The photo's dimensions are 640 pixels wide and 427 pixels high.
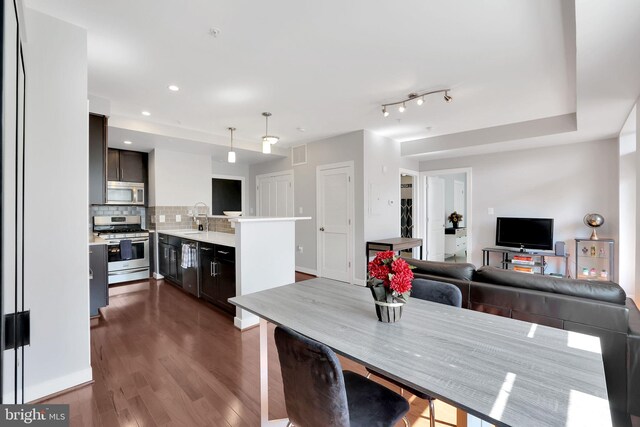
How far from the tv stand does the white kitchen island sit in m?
3.85

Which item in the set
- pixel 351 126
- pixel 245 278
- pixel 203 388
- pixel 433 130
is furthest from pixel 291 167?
pixel 203 388

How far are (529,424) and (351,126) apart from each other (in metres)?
4.43

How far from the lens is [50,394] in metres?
2.06

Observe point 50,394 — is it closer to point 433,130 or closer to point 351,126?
point 351,126

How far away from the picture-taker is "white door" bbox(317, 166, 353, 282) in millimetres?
5133

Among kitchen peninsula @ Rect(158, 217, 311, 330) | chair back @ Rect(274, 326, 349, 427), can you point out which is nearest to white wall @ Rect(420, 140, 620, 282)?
kitchen peninsula @ Rect(158, 217, 311, 330)

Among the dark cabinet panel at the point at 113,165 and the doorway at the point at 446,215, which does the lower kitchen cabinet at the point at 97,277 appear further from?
the doorway at the point at 446,215

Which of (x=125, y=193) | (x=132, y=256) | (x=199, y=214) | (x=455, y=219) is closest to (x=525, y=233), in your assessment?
(x=455, y=219)

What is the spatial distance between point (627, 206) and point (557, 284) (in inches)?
144

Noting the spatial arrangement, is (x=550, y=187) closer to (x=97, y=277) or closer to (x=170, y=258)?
(x=170, y=258)

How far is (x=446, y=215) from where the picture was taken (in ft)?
26.5

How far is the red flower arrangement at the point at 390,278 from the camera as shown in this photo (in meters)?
1.36

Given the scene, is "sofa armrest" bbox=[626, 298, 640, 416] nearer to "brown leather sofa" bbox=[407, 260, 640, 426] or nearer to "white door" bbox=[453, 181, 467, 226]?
"brown leather sofa" bbox=[407, 260, 640, 426]

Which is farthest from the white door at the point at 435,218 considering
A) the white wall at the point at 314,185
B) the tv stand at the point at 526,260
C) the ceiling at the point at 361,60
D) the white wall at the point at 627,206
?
the white wall at the point at 627,206
